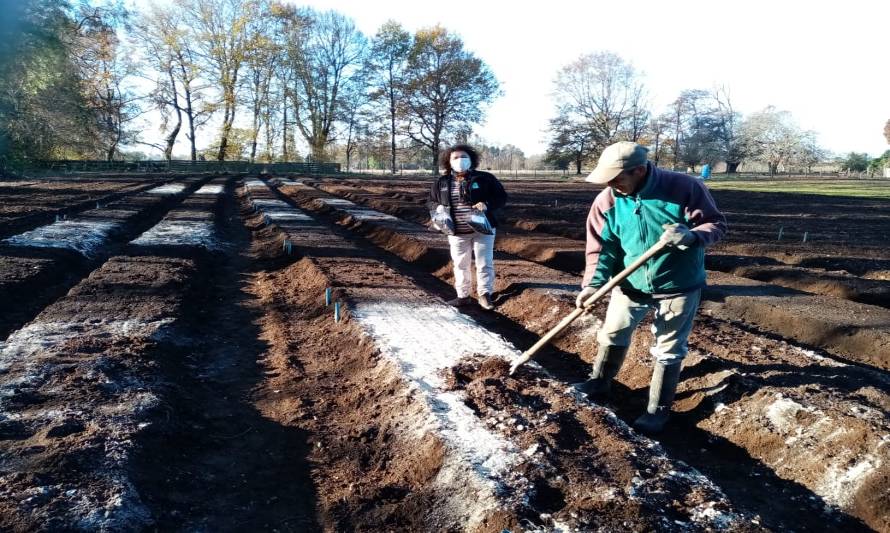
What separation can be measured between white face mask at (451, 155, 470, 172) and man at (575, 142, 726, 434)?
2.61 m

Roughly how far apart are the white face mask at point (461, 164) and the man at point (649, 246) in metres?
2.61

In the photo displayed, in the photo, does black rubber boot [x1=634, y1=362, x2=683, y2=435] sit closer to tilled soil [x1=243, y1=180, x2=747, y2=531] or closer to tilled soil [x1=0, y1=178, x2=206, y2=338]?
tilled soil [x1=243, y1=180, x2=747, y2=531]

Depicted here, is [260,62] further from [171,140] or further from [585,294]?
[585,294]

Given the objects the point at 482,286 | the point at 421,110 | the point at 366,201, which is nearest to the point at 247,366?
the point at 482,286

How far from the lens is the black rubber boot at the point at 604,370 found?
4176 millimetres

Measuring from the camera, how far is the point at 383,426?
392 centimetres

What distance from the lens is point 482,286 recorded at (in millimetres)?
6977

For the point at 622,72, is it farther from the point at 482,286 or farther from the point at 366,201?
the point at 482,286

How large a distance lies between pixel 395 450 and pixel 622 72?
2476 inches

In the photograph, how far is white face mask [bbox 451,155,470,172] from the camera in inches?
249

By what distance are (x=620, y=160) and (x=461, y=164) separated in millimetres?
3154

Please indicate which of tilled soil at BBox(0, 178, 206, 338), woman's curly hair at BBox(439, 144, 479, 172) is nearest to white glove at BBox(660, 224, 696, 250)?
woman's curly hair at BBox(439, 144, 479, 172)

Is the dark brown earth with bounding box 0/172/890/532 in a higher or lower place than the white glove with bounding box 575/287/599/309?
lower

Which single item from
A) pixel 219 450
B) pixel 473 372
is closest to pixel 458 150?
pixel 473 372
